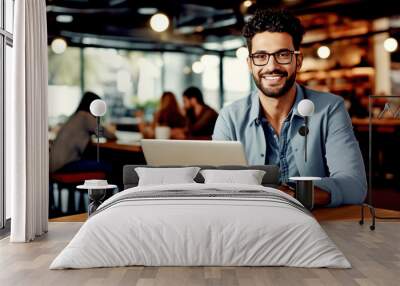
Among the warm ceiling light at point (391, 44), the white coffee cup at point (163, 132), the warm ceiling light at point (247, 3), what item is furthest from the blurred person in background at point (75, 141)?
the warm ceiling light at point (391, 44)

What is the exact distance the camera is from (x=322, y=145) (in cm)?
605

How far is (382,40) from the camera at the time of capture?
1095 cm

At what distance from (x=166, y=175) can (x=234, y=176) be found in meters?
0.63

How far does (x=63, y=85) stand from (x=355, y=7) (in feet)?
16.0

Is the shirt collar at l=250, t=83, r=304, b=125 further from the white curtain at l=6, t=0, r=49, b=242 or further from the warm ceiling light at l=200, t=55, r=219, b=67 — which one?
the warm ceiling light at l=200, t=55, r=219, b=67

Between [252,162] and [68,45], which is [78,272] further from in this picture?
[68,45]

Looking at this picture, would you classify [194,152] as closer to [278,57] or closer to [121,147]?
[278,57]

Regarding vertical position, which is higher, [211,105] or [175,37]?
[175,37]

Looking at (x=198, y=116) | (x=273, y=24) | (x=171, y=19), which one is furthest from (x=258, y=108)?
(x=171, y=19)

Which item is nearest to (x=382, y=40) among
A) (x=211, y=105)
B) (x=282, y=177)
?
(x=211, y=105)

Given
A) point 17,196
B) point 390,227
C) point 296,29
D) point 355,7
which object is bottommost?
point 390,227

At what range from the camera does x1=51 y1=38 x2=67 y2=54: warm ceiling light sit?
9.40 m

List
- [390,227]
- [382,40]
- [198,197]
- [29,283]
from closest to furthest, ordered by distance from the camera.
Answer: [29,283]
[198,197]
[390,227]
[382,40]

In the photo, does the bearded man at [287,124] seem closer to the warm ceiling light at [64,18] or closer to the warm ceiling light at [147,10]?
the warm ceiling light at [147,10]
